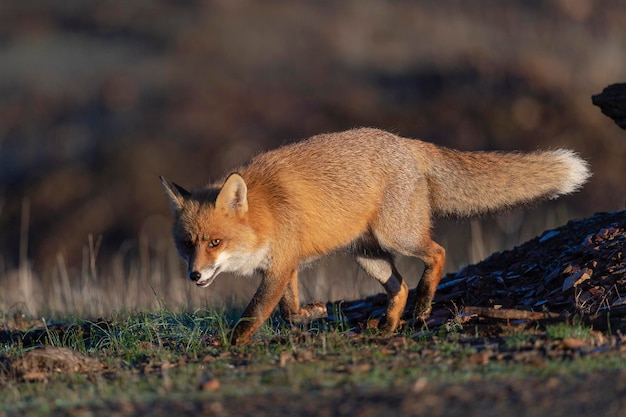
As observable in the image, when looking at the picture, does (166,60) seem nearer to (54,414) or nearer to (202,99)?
(202,99)

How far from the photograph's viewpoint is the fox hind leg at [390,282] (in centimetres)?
872

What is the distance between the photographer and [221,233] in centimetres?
809

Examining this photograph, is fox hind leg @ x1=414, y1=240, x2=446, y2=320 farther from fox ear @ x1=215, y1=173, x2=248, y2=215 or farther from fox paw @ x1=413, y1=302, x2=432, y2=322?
fox ear @ x1=215, y1=173, x2=248, y2=215

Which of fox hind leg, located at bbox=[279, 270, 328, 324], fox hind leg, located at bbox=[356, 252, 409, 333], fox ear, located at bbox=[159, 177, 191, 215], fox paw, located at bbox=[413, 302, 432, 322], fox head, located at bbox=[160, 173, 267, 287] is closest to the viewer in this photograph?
fox head, located at bbox=[160, 173, 267, 287]

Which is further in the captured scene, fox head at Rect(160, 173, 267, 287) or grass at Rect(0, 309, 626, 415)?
fox head at Rect(160, 173, 267, 287)

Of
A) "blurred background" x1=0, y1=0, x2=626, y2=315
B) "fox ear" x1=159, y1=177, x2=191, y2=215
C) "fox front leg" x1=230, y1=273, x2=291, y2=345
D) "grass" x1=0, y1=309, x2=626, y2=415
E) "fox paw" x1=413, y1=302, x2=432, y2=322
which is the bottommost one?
"fox paw" x1=413, y1=302, x2=432, y2=322

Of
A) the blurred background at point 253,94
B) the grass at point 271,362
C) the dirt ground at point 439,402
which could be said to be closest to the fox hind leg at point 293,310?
the grass at point 271,362

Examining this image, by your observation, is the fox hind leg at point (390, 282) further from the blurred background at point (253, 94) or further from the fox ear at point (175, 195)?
the blurred background at point (253, 94)

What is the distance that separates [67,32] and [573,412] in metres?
35.8

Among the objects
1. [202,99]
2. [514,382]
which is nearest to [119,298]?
[514,382]

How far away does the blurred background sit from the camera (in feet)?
87.4

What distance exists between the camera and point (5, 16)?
4144 cm

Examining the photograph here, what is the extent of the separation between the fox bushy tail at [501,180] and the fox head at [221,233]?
6.26 feet

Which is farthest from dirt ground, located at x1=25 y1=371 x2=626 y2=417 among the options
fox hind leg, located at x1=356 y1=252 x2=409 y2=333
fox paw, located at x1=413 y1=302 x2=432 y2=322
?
fox hind leg, located at x1=356 y1=252 x2=409 y2=333
